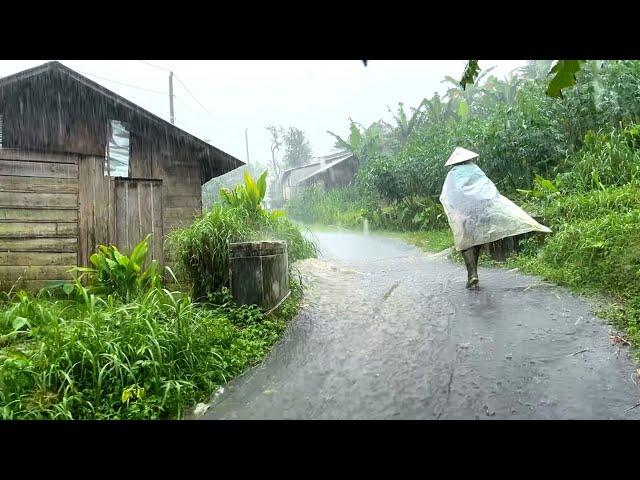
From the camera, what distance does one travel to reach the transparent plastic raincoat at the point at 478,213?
167 inches

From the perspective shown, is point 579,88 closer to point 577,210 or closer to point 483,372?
point 577,210

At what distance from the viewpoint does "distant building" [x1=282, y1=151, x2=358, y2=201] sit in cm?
559

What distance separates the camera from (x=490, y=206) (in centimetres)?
425

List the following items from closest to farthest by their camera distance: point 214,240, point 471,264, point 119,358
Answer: point 119,358, point 214,240, point 471,264

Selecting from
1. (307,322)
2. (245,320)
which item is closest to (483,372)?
(307,322)

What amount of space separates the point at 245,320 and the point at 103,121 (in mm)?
3544

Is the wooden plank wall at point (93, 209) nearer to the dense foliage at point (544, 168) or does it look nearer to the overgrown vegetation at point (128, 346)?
the overgrown vegetation at point (128, 346)

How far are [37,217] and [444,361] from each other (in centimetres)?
485

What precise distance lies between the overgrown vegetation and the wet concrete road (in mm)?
221

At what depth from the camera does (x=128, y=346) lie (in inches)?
106

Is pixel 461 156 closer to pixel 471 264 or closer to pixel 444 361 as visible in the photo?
pixel 471 264

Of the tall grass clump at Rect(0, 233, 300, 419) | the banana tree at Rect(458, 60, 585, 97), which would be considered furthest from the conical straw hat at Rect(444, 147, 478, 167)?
the banana tree at Rect(458, 60, 585, 97)

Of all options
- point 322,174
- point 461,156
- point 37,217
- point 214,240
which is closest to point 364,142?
point 322,174
